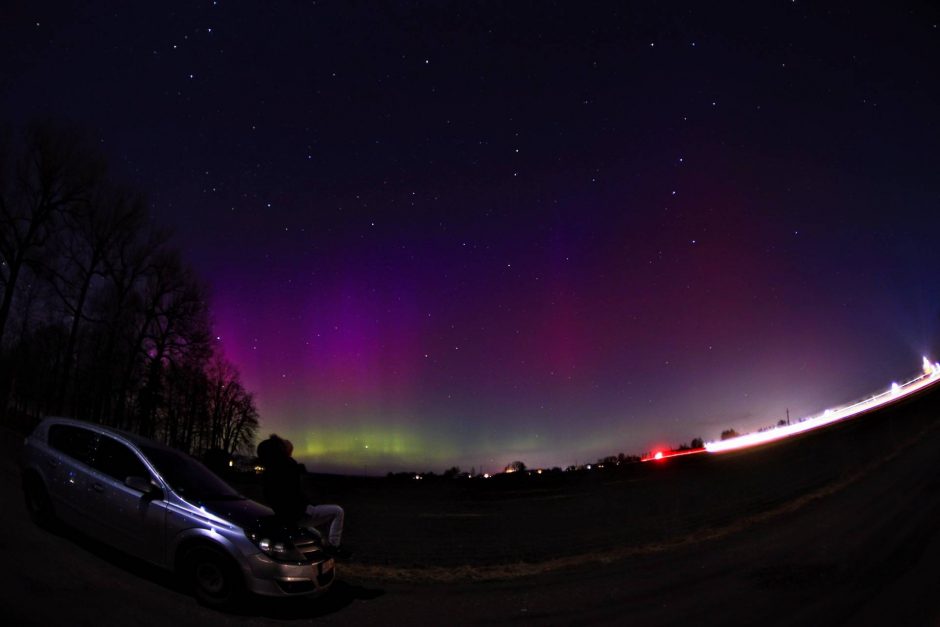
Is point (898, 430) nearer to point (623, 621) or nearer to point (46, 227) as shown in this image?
point (623, 621)

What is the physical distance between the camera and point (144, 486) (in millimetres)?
6645

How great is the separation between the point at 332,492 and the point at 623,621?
1112 inches

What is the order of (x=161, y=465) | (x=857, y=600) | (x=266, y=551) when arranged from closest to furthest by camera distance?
(x=266, y=551) < (x=161, y=465) < (x=857, y=600)

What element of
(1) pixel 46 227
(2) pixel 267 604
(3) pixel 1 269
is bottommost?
(2) pixel 267 604

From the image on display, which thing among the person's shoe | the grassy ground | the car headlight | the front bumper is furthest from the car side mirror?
the grassy ground

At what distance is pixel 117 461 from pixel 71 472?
83cm

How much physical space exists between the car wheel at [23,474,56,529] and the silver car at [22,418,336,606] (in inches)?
0.6

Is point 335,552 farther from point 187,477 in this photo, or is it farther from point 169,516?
point 187,477

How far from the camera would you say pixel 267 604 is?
262 inches

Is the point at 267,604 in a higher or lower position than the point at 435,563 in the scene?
higher

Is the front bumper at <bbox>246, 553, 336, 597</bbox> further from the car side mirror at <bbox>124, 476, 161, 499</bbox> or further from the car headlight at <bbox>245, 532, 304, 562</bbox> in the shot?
the car side mirror at <bbox>124, 476, 161, 499</bbox>

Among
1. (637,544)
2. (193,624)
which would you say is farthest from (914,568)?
(193,624)

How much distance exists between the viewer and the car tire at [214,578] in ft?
20.4

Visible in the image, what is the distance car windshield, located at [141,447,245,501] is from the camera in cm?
687
